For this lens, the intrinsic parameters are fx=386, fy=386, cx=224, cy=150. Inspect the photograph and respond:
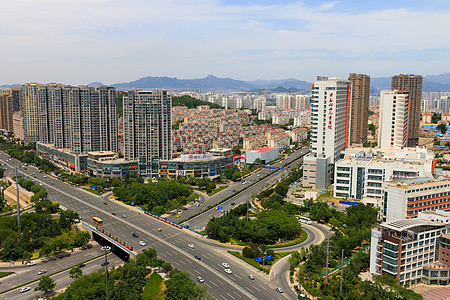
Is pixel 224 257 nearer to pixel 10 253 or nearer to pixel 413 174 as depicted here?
pixel 10 253

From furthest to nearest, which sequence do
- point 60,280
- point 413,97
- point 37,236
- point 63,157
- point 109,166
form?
point 413,97 < point 63,157 < point 109,166 < point 37,236 < point 60,280

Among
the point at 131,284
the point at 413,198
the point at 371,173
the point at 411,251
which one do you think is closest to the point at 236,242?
Answer: the point at 131,284

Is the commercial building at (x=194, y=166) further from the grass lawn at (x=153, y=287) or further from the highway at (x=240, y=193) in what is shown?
the grass lawn at (x=153, y=287)

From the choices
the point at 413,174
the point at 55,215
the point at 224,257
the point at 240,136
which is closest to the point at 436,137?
the point at 240,136

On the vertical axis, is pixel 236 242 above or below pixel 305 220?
below

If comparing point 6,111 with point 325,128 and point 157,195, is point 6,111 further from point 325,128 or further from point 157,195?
point 325,128
